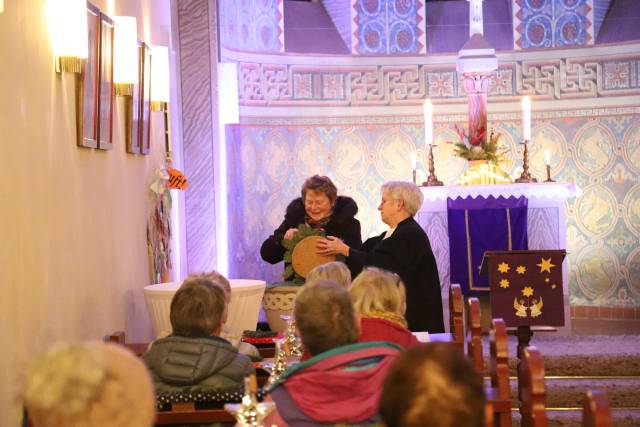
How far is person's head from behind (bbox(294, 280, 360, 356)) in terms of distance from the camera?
318cm

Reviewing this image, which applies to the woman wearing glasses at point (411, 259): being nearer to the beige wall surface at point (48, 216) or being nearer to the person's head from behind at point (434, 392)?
the beige wall surface at point (48, 216)

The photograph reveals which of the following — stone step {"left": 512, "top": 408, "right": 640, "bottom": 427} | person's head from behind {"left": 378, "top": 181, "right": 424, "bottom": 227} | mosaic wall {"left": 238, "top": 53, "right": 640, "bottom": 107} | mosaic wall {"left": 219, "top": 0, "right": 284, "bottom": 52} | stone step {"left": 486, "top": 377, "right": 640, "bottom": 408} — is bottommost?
stone step {"left": 512, "top": 408, "right": 640, "bottom": 427}

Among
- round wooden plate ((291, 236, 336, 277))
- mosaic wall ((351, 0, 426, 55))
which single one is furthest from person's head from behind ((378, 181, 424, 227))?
mosaic wall ((351, 0, 426, 55))

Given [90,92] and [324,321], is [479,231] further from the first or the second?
[324,321]

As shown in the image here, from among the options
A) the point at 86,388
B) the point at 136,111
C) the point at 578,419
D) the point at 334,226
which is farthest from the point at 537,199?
the point at 86,388

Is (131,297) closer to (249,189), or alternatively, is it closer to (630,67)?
(249,189)

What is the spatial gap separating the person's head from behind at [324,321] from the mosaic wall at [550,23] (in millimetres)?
8952

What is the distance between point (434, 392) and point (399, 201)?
4.12 metres

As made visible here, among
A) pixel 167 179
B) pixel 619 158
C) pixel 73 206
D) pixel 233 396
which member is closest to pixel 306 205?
pixel 167 179

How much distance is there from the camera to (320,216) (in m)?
6.70

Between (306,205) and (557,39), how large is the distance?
5893mm

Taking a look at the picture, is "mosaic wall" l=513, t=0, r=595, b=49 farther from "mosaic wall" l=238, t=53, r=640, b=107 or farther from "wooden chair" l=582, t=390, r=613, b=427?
"wooden chair" l=582, t=390, r=613, b=427

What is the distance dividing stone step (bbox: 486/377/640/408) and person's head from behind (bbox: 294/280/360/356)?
4249 mm

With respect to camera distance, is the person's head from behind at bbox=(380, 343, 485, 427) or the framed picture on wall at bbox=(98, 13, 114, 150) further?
the framed picture on wall at bbox=(98, 13, 114, 150)
